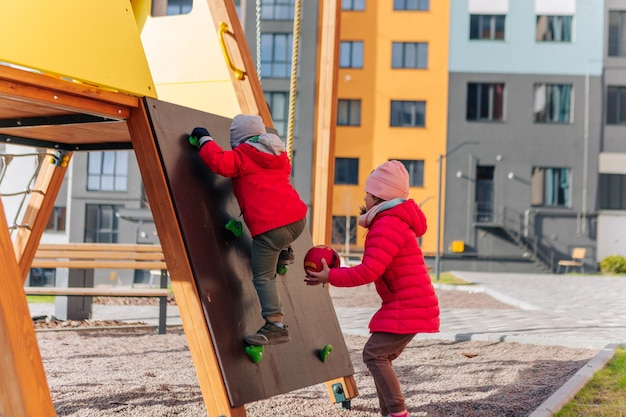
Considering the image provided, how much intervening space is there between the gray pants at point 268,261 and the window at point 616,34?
40.2 metres

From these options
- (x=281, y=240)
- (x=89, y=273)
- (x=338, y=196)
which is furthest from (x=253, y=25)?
(x=281, y=240)

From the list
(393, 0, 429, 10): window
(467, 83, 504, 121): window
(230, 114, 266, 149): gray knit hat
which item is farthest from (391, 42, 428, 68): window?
(230, 114, 266, 149): gray knit hat

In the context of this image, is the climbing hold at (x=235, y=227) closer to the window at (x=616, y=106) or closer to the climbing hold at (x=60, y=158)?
the climbing hold at (x=60, y=158)

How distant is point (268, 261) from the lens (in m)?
4.69

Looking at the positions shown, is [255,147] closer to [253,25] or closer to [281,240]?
[281,240]

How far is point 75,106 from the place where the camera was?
14.2ft

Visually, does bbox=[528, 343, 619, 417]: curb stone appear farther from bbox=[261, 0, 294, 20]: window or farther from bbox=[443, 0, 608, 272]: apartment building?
bbox=[261, 0, 294, 20]: window

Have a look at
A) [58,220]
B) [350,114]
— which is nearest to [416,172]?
[350,114]

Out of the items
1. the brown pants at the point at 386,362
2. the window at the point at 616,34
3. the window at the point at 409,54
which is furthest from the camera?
the window at the point at 616,34

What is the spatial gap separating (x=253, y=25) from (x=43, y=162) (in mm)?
34285

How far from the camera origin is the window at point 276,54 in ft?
133

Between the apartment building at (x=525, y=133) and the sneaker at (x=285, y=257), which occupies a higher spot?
the apartment building at (x=525, y=133)

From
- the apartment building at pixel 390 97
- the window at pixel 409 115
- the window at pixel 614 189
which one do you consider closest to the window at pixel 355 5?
the apartment building at pixel 390 97

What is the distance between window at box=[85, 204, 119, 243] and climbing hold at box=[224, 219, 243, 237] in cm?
3829
